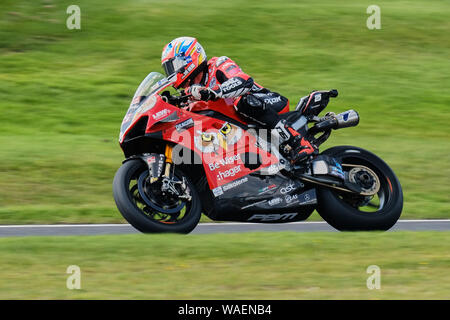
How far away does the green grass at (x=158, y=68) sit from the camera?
11523 mm

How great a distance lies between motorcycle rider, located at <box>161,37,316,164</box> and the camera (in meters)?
7.99

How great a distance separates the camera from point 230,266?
6.55 m

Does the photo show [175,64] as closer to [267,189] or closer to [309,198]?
[267,189]

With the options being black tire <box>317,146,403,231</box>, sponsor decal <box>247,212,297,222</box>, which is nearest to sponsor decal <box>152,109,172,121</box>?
sponsor decal <box>247,212,297,222</box>

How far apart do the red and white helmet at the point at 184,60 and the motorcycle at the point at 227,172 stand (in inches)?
6.4

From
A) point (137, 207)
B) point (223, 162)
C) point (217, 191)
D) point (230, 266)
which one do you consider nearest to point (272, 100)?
point (223, 162)

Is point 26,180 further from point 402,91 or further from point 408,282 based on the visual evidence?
point 402,91

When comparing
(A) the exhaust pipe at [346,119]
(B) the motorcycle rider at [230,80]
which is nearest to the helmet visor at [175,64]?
(B) the motorcycle rider at [230,80]

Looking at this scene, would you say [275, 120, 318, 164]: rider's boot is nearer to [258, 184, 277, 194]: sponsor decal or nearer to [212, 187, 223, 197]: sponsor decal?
[258, 184, 277, 194]: sponsor decal

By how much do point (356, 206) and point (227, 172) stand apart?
1.37m

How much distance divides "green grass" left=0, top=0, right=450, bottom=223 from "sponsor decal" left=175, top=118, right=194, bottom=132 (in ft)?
7.61

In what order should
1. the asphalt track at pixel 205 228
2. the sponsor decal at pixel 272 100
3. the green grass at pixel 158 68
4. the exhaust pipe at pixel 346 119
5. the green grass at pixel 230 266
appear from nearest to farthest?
the green grass at pixel 230 266 < the sponsor decal at pixel 272 100 < the exhaust pipe at pixel 346 119 < the asphalt track at pixel 205 228 < the green grass at pixel 158 68

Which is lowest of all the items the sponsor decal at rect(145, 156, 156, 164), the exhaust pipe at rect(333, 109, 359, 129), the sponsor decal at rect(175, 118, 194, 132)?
the sponsor decal at rect(145, 156, 156, 164)

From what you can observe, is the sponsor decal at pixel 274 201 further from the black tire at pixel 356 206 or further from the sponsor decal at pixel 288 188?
the black tire at pixel 356 206
